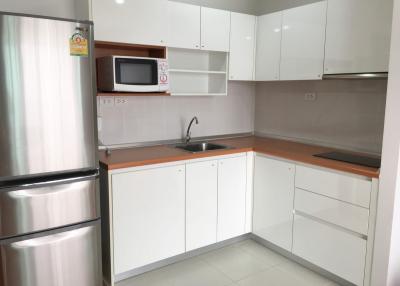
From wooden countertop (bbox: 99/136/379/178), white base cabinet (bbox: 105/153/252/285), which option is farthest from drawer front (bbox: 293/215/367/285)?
white base cabinet (bbox: 105/153/252/285)

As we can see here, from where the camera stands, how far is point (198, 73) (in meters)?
3.34

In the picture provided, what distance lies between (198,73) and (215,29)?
1.54 ft

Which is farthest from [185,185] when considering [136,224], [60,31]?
[60,31]

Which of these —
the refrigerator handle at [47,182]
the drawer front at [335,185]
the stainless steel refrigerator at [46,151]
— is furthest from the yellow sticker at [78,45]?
the drawer front at [335,185]

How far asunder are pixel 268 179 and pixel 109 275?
58.6 inches

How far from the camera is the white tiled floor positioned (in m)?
2.58

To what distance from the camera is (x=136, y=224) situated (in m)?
2.51

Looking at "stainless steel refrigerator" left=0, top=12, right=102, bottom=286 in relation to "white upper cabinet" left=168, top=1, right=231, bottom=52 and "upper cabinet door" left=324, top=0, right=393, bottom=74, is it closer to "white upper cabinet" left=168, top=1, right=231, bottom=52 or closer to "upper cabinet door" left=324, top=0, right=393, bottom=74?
"white upper cabinet" left=168, top=1, right=231, bottom=52

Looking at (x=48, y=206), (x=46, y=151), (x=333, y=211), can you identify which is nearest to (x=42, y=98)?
(x=46, y=151)

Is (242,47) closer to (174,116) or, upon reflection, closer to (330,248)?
(174,116)

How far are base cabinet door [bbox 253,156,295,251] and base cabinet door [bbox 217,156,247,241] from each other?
0.42ft

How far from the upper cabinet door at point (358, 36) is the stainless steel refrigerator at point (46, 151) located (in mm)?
1837

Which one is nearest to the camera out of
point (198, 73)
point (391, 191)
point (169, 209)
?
point (391, 191)

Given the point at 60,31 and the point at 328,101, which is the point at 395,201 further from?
the point at 60,31
